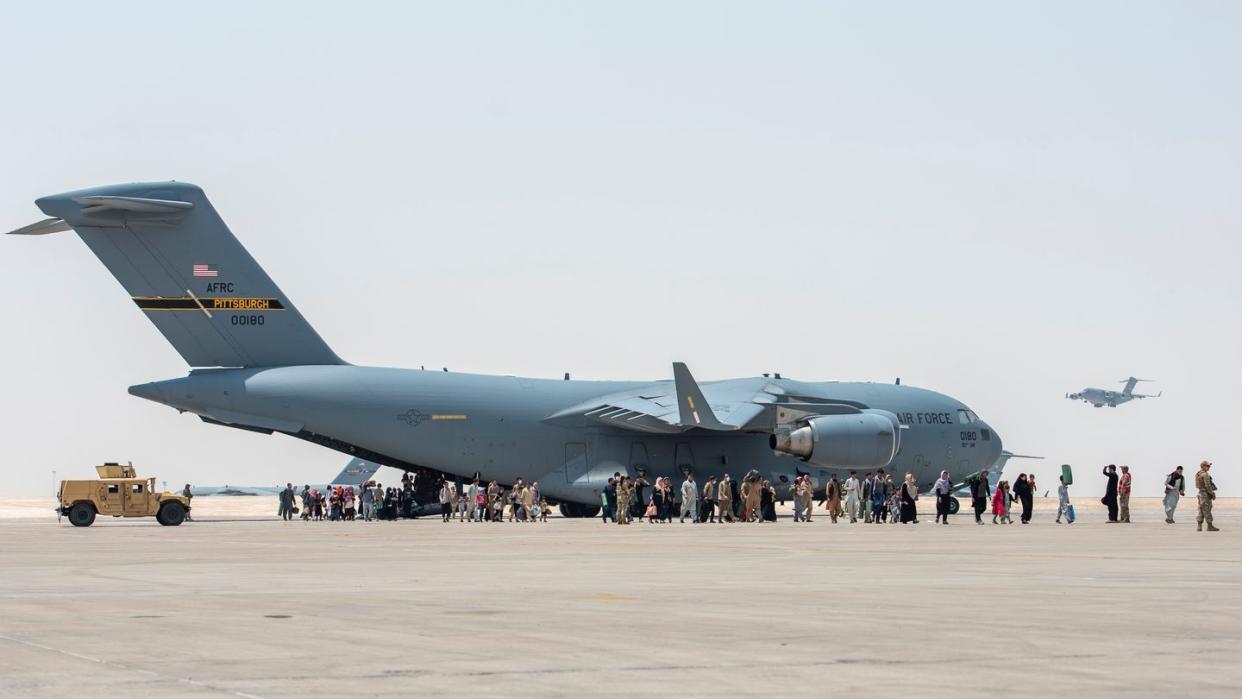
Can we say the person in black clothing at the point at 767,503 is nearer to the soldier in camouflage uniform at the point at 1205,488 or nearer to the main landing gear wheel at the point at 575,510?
the main landing gear wheel at the point at 575,510

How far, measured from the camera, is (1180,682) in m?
8.83

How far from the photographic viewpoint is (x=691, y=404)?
43188mm

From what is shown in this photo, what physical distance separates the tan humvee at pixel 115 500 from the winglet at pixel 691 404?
1305 centimetres

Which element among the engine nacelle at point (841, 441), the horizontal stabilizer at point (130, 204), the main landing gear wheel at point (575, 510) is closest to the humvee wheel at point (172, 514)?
the horizontal stabilizer at point (130, 204)

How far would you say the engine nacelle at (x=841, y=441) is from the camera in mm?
43969

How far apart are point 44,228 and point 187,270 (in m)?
4.00

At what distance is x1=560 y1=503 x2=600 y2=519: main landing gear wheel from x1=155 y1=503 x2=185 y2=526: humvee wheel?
11416mm

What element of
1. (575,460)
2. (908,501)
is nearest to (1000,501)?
(908,501)

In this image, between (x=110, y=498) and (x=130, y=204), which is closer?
(x=130, y=204)

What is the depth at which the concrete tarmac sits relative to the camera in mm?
9008

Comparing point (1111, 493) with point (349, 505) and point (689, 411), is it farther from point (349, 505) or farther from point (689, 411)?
point (349, 505)

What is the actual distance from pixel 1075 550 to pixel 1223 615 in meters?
11.6

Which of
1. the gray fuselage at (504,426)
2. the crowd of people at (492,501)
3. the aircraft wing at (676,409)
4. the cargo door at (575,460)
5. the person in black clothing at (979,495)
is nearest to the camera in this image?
the person in black clothing at (979,495)

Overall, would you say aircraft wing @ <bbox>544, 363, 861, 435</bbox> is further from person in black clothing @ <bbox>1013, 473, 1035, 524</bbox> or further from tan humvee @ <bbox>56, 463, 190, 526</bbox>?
tan humvee @ <bbox>56, 463, 190, 526</bbox>
